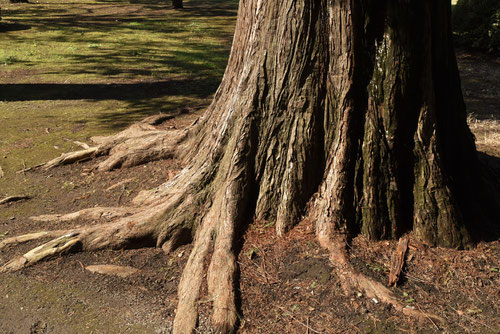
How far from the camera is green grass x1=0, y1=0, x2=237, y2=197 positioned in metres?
7.82

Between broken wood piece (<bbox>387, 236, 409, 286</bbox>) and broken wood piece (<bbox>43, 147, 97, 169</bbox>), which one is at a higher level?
broken wood piece (<bbox>43, 147, 97, 169</bbox>)

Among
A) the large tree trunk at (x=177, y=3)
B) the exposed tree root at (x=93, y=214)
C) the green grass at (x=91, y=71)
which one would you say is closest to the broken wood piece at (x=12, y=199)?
the green grass at (x=91, y=71)

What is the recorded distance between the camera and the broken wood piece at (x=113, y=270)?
4.39 meters

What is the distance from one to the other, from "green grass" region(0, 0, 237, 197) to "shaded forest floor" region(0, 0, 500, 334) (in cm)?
5

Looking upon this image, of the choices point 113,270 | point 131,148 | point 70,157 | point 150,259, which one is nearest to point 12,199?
point 70,157

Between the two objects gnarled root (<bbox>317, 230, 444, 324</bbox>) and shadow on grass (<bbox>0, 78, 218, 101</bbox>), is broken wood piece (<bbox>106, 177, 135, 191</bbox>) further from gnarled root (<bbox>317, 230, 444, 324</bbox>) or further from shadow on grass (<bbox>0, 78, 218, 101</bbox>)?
shadow on grass (<bbox>0, 78, 218, 101</bbox>)

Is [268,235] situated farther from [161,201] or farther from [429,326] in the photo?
[429,326]

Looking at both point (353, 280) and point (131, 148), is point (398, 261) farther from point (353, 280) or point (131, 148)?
point (131, 148)

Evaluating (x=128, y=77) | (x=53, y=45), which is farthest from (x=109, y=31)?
(x=128, y=77)

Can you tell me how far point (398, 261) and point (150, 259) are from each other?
219 centimetres

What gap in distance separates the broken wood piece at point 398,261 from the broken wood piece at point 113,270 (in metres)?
2.19

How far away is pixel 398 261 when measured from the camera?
420 cm

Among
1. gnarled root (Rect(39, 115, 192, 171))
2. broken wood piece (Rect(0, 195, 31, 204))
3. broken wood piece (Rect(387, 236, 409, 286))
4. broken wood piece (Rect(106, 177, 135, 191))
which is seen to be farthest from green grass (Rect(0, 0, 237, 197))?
broken wood piece (Rect(387, 236, 409, 286))

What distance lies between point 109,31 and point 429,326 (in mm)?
15230
